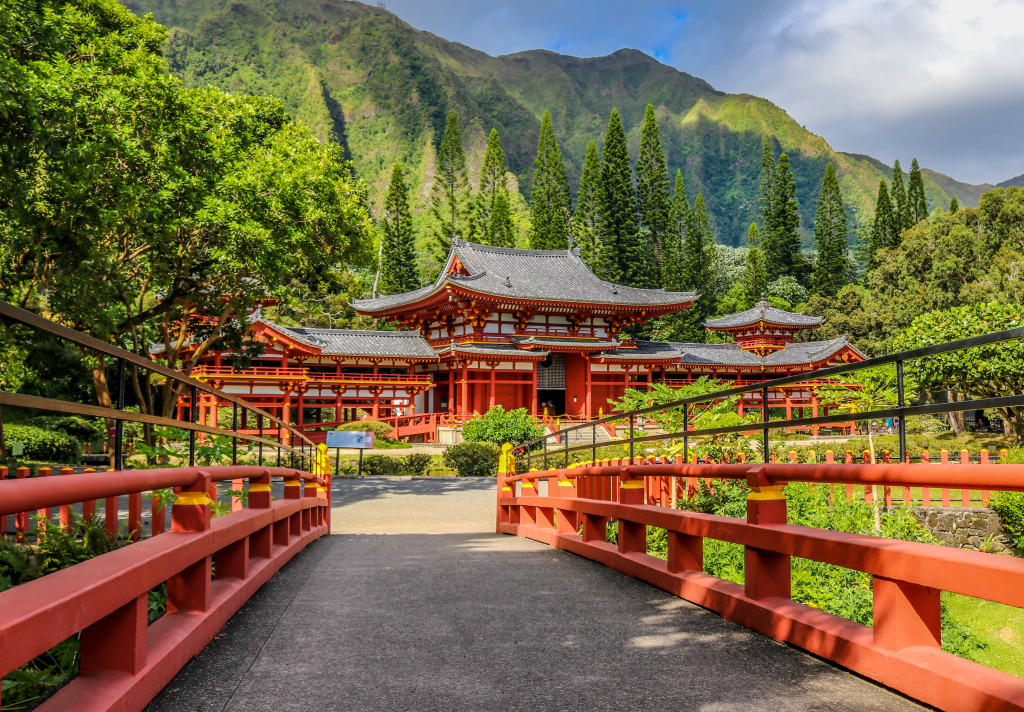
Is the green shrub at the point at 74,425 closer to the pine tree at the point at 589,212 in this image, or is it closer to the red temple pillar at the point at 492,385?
the red temple pillar at the point at 492,385

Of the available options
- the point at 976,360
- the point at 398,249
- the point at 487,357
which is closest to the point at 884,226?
the point at 398,249

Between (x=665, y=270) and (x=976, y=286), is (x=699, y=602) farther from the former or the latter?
(x=665, y=270)

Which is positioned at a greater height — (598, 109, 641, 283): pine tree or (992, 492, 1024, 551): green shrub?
(598, 109, 641, 283): pine tree

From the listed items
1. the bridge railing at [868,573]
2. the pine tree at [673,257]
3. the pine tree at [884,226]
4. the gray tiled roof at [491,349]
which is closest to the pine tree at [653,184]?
the pine tree at [673,257]

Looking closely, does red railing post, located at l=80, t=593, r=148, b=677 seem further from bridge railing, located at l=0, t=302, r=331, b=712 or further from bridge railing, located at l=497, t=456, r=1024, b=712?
bridge railing, located at l=497, t=456, r=1024, b=712

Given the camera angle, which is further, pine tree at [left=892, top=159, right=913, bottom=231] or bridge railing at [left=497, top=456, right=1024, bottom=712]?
pine tree at [left=892, top=159, right=913, bottom=231]

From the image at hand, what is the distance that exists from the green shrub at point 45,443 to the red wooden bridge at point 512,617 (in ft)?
56.5

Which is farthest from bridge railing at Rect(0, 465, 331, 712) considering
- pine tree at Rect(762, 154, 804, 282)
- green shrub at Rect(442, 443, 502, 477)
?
pine tree at Rect(762, 154, 804, 282)

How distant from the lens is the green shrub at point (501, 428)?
27750 mm

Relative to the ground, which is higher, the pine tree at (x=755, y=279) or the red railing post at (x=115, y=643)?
the pine tree at (x=755, y=279)

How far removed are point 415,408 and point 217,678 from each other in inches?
1319

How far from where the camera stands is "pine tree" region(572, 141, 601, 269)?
58000 millimetres

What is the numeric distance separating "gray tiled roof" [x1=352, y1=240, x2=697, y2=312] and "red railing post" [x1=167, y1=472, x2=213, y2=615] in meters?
30.2

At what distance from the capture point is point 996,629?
11164 millimetres
